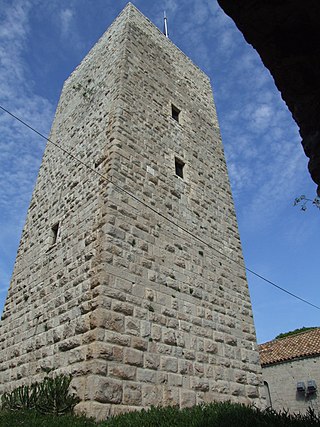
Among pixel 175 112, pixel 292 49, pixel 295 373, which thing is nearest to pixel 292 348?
pixel 295 373

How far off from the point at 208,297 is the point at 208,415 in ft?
9.36

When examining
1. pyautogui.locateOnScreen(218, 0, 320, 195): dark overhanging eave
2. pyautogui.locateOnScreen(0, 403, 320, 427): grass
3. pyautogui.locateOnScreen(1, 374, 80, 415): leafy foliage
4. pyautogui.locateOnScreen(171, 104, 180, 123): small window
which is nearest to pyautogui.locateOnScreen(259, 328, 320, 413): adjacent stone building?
pyautogui.locateOnScreen(171, 104, 180, 123): small window

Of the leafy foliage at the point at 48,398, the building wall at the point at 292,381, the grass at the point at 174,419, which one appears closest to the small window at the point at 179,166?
the leafy foliage at the point at 48,398

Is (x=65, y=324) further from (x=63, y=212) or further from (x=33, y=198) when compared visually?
(x=33, y=198)

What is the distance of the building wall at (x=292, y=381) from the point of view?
15.6 meters

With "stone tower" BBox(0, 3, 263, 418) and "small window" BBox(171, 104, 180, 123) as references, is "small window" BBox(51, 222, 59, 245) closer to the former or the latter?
"stone tower" BBox(0, 3, 263, 418)

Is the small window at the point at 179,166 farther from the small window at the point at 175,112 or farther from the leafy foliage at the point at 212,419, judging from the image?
the leafy foliage at the point at 212,419

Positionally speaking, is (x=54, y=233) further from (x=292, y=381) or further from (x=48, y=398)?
(x=292, y=381)

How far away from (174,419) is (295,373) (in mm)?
14665

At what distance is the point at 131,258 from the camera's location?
5578 millimetres

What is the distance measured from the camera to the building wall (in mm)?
15586

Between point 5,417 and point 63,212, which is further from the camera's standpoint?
point 63,212

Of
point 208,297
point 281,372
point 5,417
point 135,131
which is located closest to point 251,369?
point 208,297

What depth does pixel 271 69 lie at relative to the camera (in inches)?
84.2
